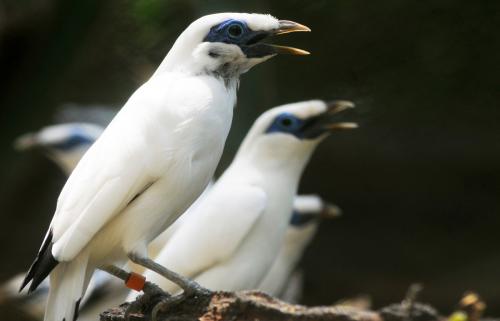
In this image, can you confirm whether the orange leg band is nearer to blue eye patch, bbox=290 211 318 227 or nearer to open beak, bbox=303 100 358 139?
open beak, bbox=303 100 358 139

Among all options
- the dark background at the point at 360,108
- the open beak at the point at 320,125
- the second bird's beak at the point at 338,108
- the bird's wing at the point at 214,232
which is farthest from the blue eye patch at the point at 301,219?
the bird's wing at the point at 214,232

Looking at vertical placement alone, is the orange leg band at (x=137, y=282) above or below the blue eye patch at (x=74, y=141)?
below

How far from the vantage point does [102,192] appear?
446 centimetres

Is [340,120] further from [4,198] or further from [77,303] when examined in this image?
[4,198]

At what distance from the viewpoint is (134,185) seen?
451cm

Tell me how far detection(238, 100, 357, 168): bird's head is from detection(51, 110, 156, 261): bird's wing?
266 centimetres

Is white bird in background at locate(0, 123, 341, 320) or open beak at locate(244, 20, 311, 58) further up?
white bird in background at locate(0, 123, 341, 320)

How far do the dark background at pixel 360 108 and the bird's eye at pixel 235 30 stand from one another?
1.72 ft

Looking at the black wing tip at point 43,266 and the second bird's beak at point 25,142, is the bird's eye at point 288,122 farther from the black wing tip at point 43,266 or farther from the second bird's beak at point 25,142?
the second bird's beak at point 25,142

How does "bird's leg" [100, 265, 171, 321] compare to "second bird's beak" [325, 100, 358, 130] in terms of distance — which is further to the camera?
"second bird's beak" [325, 100, 358, 130]

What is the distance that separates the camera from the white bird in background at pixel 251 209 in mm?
6512

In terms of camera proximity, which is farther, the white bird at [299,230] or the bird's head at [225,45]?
the white bird at [299,230]

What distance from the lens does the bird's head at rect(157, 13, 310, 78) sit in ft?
16.2

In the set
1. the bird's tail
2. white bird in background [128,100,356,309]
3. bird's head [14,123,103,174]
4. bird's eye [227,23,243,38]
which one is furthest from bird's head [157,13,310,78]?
bird's head [14,123,103,174]
